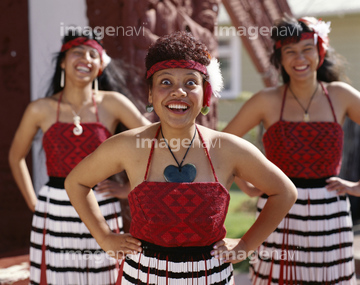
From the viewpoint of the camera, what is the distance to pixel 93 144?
→ 311cm

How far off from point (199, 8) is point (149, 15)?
65cm

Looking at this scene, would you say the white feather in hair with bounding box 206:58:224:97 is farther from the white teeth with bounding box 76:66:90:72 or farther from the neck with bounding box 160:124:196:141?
the white teeth with bounding box 76:66:90:72

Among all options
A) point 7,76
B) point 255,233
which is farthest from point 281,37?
point 7,76

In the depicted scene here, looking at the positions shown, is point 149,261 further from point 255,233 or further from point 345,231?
point 345,231

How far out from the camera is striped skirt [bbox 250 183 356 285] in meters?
2.93

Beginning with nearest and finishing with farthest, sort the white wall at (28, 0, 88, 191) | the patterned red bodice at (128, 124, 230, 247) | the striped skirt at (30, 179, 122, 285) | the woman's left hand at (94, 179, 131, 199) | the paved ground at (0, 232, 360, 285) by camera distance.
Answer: the patterned red bodice at (128, 124, 230, 247), the striped skirt at (30, 179, 122, 285), the woman's left hand at (94, 179, 131, 199), the paved ground at (0, 232, 360, 285), the white wall at (28, 0, 88, 191)

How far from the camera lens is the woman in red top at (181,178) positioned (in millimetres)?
1985

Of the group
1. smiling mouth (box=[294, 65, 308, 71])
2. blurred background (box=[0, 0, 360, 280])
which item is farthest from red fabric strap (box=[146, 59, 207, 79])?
blurred background (box=[0, 0, 360, 280])

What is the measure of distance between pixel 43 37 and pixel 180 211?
3.12m

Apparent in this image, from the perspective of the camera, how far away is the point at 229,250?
6.87 feet

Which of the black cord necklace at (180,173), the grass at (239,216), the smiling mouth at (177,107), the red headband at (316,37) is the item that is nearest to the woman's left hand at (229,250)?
the black cord necklace at (180,173)

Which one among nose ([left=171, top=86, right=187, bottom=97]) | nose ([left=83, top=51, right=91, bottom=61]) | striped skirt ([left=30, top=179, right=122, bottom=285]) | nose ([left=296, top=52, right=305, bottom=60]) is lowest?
striped skirt ([left=30, top=179, right=122, bottom=285])

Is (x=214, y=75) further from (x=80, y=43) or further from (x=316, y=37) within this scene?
(x=80, y=43)

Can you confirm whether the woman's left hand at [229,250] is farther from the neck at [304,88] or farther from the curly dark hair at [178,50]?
the neck at [304,88]
